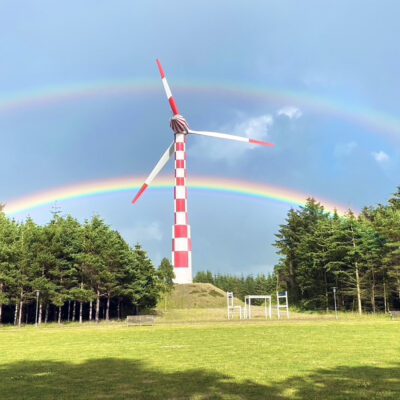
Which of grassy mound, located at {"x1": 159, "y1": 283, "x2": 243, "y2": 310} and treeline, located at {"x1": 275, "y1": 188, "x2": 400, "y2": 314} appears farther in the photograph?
grassy mound, located at {"x1": 159, "y1": 283, "x2": 243, "y2": 310}

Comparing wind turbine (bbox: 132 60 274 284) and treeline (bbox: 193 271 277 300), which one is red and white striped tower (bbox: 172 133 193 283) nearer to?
wind turbine (bbox: 132 60 274 284)

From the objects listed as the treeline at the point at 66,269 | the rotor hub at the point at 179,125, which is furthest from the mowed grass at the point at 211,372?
the rotor hub at the point at 179,125

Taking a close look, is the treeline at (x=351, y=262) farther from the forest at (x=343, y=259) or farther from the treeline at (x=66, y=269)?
the treeline at (x=66, y=269)

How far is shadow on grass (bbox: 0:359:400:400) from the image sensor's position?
1158 centimetres

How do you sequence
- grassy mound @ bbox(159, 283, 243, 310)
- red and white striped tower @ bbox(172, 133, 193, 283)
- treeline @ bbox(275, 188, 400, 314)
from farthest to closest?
grassy mound @ bbox(159, 283, 243, 310) < red and white striped tower @ bbox(172, 133, 193, 283) < treeline @ bbox(275, 188, 400, 314)

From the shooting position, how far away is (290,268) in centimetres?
9969

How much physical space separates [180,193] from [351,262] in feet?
113

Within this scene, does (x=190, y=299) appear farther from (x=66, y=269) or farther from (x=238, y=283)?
(x=238, y=283)

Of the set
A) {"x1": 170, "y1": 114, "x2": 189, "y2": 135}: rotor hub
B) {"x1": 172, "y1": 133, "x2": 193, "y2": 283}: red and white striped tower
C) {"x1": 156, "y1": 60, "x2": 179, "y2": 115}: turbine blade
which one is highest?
{"x1": 156, "y1": 60, "x2": 179, "y2": 115}: turbine blade

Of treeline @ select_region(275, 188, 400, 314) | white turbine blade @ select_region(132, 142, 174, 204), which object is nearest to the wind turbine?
white turbine blade @ select_region(132, 142, 174, 204)

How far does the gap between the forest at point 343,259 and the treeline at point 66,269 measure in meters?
30.0

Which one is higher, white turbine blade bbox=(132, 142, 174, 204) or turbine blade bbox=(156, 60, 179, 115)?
turbine blade bbox=(156, 60, 179, 115)

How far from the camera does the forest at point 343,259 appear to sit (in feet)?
237

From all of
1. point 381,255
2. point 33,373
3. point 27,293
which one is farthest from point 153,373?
point 381,255
